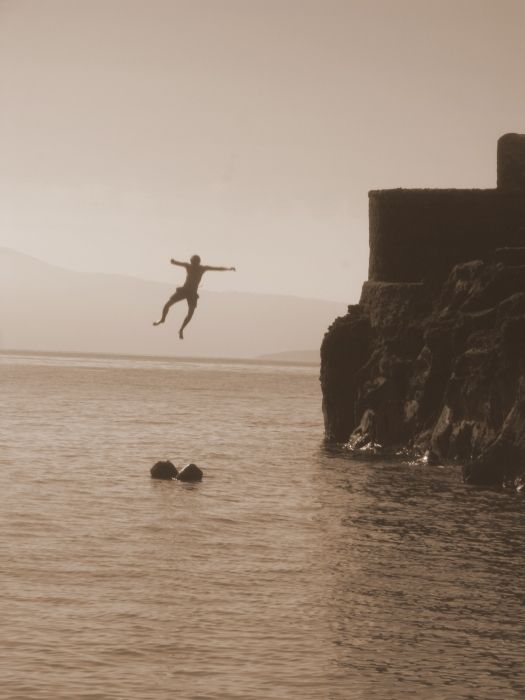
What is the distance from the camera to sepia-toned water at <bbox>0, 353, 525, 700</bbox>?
16.8m

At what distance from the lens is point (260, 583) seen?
886 inches

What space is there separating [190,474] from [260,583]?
17.1 meters

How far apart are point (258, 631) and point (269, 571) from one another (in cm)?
469

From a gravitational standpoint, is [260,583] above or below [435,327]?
below

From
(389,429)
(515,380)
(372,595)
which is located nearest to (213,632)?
(372,595)

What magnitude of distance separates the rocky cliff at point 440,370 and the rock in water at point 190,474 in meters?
7.26

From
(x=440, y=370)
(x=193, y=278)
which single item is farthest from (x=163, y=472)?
(x=193, y=278)

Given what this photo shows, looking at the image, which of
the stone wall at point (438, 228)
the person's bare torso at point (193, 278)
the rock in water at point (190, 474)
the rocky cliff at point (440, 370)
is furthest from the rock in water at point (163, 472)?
the person's bare torso at point (193, 278)

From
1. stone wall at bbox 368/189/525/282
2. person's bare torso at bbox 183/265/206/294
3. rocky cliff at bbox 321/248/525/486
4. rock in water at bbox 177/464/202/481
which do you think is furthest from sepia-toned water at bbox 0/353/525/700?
stone wall at bbox 368/189/525/282

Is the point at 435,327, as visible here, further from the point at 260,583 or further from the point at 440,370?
the point at 260,583

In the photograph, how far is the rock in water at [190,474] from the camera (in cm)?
3947

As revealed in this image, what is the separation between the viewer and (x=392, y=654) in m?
18.0

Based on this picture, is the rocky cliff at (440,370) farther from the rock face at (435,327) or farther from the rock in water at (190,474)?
the rock in water at (190,474)

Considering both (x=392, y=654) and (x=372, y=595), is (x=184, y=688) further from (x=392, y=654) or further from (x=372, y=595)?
(x=372, y=595)
